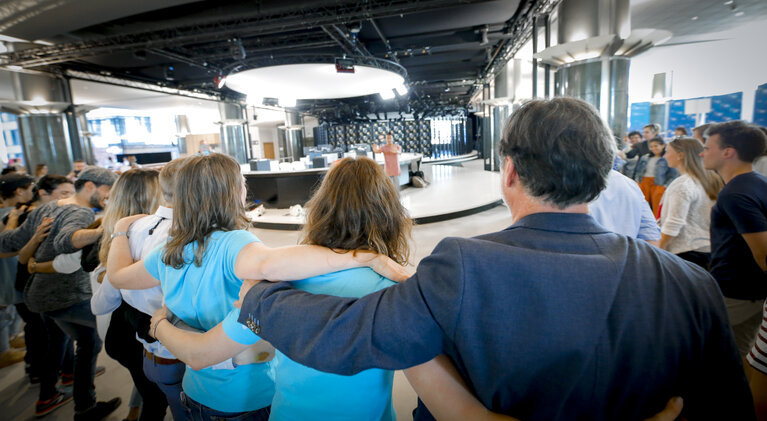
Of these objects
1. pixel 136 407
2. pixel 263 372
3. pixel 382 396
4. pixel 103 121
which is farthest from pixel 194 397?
pixel 103 121

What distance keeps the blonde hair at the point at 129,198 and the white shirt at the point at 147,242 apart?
0.27 m

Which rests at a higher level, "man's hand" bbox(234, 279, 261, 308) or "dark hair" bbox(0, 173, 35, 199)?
"dark hair" bbox(0, 173, 35, 199)

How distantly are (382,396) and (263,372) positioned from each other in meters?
0.52

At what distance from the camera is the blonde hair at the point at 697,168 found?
256 centimetres

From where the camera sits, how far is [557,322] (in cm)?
63

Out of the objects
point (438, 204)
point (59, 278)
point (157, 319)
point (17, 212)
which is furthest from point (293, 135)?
A: point (157, 319)

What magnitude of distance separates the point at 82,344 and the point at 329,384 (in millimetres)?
2137

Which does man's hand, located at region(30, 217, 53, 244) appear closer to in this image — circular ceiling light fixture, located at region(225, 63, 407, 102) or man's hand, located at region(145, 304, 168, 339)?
man's hand, located at region(145, 304, 168, 339)

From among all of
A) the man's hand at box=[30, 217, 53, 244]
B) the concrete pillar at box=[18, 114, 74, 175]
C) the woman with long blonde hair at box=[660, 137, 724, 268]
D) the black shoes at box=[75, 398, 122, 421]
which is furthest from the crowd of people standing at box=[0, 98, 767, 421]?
the concrete pillar at box=[18, 114, 74, 175]

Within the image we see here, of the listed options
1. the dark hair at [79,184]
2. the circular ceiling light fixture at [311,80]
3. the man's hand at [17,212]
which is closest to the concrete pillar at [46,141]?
the circular ceiling light fixture at [311,80]

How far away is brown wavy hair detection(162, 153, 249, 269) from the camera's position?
128 centimetres

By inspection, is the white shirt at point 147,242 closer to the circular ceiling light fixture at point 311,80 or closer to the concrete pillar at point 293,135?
the circular ceiling light fixture at point 311,80

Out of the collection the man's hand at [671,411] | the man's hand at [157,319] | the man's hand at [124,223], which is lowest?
the man's hand at [157,319]

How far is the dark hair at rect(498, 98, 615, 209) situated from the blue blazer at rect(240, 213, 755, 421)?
2.7 inches
